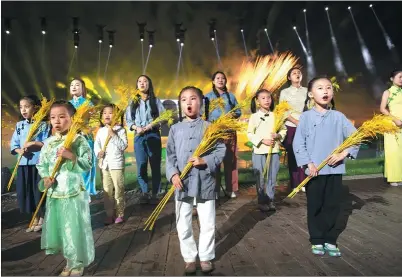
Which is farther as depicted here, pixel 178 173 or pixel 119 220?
pixel 119 220

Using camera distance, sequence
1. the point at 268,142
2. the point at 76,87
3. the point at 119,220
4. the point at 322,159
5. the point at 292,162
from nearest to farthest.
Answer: the point at 322,159
the point at 119,220
the point at 268,142
the point at 76,87
the point at 292,162

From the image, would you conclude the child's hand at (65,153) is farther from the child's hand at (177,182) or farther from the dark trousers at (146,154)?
the dark trousers at (146,154)

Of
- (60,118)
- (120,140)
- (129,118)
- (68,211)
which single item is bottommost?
(68,211)

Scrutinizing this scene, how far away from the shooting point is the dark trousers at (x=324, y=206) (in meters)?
3.23

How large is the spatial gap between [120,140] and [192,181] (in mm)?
1897

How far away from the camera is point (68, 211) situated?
2791 mm

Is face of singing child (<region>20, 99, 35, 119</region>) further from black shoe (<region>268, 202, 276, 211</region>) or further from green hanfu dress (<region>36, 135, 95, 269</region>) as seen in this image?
black shoe (<region>268, 202, 276, 211</region>)

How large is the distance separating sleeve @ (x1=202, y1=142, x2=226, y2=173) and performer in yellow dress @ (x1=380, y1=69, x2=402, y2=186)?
4280 mm

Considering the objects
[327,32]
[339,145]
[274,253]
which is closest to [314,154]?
[339,145]

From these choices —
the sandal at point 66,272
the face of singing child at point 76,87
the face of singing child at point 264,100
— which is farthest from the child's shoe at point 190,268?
the face of singing child at point 76,87

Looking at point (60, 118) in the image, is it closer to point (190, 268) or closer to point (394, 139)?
point (190, 268)

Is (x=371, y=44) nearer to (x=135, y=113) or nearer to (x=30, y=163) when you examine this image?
(x=135, y=113)

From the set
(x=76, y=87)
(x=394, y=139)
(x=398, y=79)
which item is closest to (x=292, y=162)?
(x=394, y=139)

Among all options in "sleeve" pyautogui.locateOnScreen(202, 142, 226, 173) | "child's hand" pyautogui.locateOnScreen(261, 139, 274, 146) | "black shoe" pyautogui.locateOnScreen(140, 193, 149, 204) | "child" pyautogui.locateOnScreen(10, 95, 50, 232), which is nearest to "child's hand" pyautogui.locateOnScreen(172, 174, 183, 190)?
"sleeve" pyautogui.locateOnScreen(202, 142, 226, 173)
